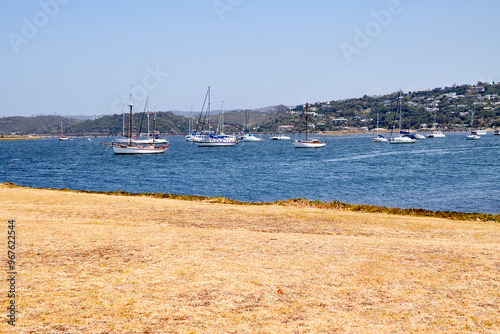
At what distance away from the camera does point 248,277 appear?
33.0 feet

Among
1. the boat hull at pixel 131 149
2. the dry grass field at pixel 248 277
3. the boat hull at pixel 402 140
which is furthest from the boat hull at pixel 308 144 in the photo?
the dry grass field at pixel 248 277

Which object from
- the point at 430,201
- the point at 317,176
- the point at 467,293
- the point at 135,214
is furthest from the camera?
the point at 317,176

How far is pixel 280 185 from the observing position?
48.8m

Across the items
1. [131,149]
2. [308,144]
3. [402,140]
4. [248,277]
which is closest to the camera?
[248,277]

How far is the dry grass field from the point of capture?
25.7ft

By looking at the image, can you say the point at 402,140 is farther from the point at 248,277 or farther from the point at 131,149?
the point at 248,277

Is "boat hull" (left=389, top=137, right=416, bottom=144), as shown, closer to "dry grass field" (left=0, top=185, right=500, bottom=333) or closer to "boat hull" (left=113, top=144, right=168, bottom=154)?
"boat hull" (left=113, top=144, right=168, bottom=154)

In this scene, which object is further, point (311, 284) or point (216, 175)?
point (216, 175)

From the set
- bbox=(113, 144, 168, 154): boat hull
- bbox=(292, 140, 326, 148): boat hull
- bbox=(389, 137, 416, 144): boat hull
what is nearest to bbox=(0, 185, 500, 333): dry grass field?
bbox=(113, 144, 168, 154): boat hull

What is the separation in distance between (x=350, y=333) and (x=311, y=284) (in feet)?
7.65

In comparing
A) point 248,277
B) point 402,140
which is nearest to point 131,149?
point 248,277

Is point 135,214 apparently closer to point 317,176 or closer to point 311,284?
point 311,284

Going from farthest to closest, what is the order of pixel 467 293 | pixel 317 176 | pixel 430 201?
pixel 317 176 → pixel 430 201 → pixel 467 293

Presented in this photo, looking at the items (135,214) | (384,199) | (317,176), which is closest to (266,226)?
(135,214)
